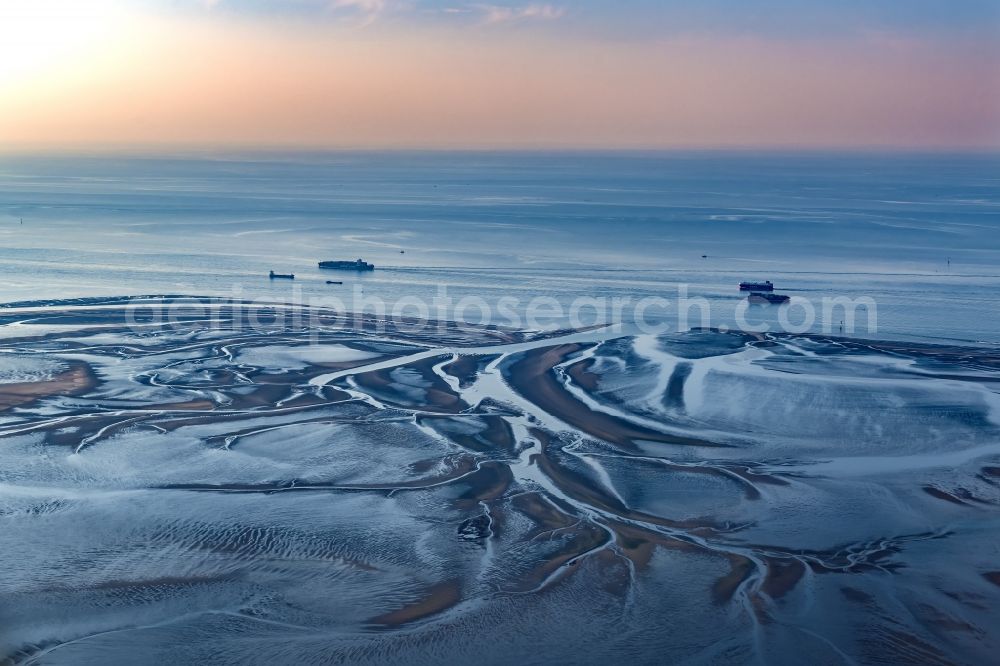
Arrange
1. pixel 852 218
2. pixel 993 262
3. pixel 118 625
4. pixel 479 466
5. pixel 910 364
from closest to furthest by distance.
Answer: pixel 118 625 < pixel 479 466 < pixel 910 364 < pixel 993 262 < pixel 852 218

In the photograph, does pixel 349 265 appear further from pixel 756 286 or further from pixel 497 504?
pixel 497 504

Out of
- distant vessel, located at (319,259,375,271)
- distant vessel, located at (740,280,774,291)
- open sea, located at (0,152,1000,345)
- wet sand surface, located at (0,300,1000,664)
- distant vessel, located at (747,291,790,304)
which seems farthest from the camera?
distant vessel, located at (319,259,375,271)

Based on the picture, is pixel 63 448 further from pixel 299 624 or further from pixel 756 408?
pixel 756 408

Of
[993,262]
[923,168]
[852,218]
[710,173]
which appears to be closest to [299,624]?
[993,262]

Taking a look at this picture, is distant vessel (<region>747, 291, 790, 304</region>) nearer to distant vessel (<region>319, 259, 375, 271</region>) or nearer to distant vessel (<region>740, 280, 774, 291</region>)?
distant vessel (<region>740, 280, 774, 291</region>)

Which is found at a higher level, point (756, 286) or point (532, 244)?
point (532, 244)

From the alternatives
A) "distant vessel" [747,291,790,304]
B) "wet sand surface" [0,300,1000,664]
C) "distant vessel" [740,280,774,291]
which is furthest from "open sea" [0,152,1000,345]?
Answer: "wet sand surface" [0,300,1000,664]

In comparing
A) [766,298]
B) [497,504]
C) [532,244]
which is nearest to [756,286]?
[766,298]
